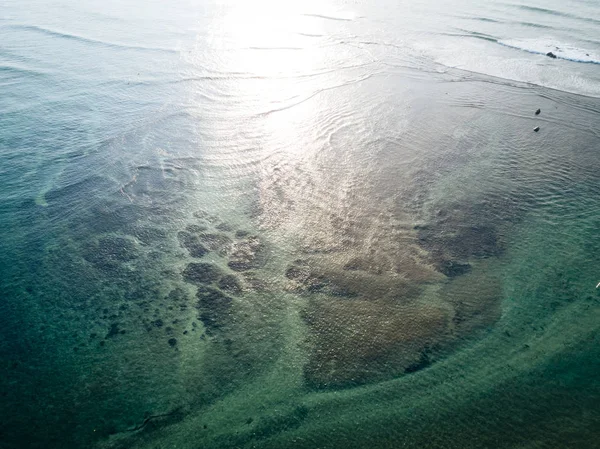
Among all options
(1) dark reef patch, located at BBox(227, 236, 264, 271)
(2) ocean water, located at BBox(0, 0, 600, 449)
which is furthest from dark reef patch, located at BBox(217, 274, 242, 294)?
(1) dark reef patch, located at BBox(227, 236, 264, 271)

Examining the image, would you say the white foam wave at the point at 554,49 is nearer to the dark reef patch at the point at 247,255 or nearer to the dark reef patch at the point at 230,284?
the dark reef patch at the point at 247,255

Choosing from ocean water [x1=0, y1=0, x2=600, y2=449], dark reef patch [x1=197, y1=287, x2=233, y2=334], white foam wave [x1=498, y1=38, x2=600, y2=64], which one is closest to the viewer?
ocean water [x1=0, y1=0, x2=600, y2=449]

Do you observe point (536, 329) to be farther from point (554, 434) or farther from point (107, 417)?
point (107, 417)

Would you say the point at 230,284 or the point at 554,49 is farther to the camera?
the point at 554,49

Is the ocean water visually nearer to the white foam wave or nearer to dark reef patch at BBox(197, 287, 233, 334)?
dark reef patch at BBox(197, 287, 233, 334)

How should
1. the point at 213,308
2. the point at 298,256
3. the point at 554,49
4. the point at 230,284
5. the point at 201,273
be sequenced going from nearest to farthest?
1. the point at 213,308
2. the point at 230,284
3. the point at 201,273
4. the point at 298,256
5. the point at 554,49

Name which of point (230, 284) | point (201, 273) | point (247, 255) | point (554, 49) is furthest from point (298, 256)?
point (554, 49)

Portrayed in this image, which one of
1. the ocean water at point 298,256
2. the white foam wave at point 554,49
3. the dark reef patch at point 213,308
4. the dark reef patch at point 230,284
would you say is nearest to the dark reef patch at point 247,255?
the ocean water at point 298,256

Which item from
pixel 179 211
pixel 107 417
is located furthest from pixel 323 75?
pixel 107 417

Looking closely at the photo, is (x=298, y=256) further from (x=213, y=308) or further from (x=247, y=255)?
(x=213, y=308)
